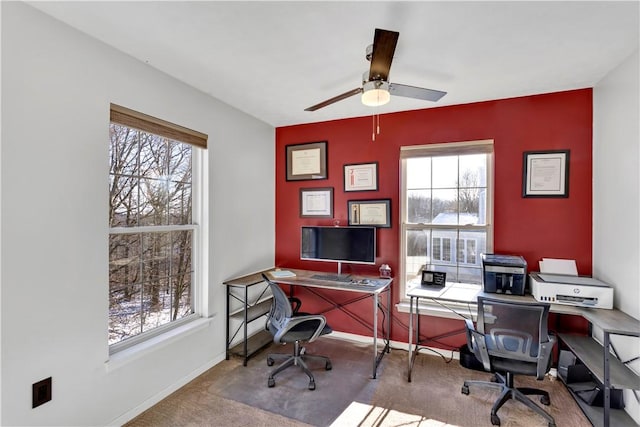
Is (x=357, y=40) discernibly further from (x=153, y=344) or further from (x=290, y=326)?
(x=153, y=344)

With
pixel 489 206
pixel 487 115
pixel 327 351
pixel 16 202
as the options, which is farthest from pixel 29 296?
pixel 487 115

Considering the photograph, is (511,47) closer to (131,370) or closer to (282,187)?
(282,187)

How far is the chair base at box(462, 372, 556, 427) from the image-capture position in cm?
205

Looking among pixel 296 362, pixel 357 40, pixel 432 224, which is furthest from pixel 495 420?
pixel 357 40

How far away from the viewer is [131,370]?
214 cm

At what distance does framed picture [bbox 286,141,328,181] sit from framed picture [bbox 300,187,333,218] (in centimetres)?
17

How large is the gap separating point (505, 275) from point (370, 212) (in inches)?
55.0

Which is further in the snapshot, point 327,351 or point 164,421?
point 327,351

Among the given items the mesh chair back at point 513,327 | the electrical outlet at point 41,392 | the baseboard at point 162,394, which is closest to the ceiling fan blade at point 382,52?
the mesh chair back at point 513,327

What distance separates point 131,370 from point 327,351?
1.79 m

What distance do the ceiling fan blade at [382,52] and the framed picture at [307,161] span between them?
1.84 metres

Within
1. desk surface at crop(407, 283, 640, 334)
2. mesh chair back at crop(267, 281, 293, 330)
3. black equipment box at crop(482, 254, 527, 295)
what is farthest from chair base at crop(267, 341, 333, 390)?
black equipment box at crop(482, 254, 527, 295)

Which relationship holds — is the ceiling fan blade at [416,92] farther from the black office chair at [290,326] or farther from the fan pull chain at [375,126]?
the black office chair at [290,326]

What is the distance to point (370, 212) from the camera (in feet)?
11.1
